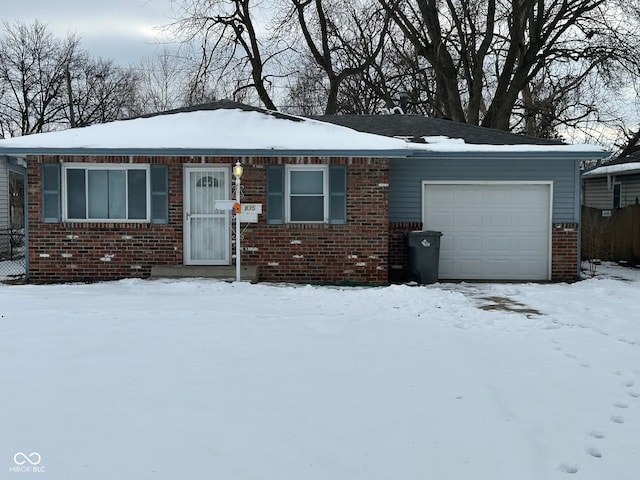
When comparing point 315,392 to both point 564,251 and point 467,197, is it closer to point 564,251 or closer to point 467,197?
point 467,197

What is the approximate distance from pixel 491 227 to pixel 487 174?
3.56ft

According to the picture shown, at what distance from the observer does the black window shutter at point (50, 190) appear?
11109 millimetres

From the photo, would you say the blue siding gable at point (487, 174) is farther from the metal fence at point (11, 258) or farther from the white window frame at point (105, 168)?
the metal fence at point (11, 258)

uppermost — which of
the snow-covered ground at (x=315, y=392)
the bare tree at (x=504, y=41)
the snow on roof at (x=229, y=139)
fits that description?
the bare tree at (x=504, y=41)

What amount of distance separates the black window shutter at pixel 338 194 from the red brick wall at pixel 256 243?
0.10 meters

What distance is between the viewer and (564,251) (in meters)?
12.0

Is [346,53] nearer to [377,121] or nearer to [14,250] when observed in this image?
[377,121]

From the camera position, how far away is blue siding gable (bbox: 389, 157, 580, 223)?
470 inches

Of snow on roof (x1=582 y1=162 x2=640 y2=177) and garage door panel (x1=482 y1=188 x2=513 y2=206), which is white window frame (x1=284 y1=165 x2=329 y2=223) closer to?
garage door panel (x1=482 y1=188 x2=513 y2=206)

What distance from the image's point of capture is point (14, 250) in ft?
57.9

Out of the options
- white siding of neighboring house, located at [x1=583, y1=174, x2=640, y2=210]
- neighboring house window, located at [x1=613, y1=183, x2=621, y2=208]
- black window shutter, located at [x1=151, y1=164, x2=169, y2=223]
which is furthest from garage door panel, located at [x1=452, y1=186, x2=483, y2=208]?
neighboring house window, located at [x1=613, y1=183, x2=621, y2=208]

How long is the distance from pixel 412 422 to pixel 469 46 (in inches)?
902

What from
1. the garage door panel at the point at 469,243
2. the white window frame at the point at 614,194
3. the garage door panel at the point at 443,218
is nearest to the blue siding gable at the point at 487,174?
the garage door panel at the point at 443,218

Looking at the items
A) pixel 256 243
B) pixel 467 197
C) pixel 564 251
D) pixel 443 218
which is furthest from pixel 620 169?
pixel 256 243
